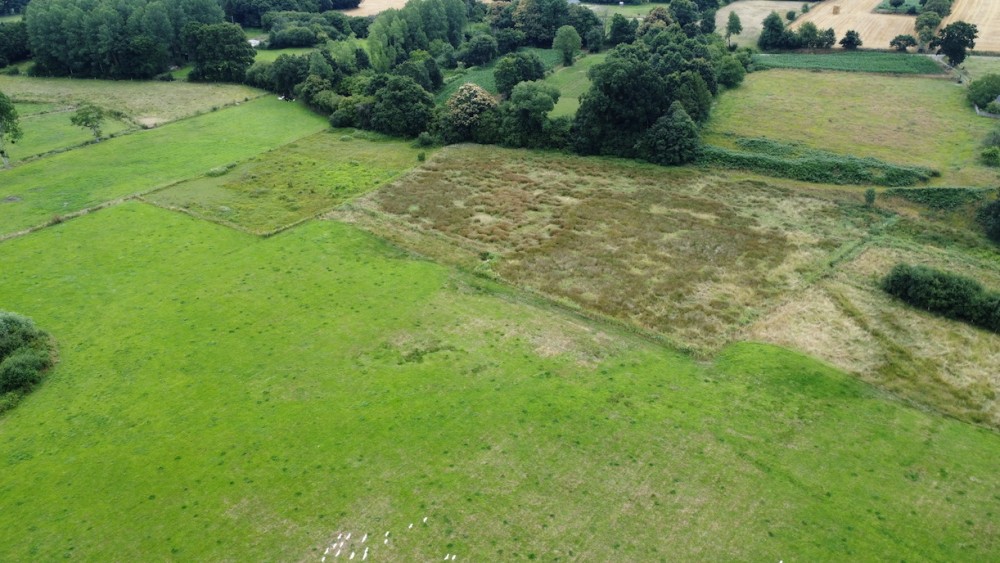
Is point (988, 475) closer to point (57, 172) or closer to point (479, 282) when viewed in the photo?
point (479, 282)

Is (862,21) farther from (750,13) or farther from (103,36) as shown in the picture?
(103,36)

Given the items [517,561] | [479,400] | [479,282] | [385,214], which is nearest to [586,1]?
[385,214]

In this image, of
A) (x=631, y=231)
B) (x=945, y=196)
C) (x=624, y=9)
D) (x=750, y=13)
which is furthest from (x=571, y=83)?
(x=945, y=196)

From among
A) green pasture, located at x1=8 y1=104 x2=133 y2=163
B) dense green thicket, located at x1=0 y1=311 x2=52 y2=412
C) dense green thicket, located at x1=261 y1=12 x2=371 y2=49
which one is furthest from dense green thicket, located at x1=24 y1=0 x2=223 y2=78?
dense green thicket, located at x1=0 y1=311 x2=52 y2=412

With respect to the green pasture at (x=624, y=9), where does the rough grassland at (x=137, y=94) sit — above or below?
below

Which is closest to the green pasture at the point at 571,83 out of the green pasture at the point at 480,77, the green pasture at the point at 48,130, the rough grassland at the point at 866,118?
the green pasture at the point at 480,77

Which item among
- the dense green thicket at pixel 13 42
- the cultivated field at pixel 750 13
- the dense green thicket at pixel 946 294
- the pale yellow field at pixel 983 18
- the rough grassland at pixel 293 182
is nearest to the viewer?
the dense green thicket at pixel 946 294

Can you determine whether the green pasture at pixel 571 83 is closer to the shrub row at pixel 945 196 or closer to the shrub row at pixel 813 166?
the shrub row at pixel 813 166
